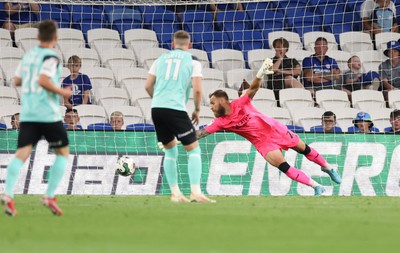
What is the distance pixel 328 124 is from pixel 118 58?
16.1 feet

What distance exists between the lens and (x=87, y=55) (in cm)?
2122

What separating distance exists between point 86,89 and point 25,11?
2281 millimetres

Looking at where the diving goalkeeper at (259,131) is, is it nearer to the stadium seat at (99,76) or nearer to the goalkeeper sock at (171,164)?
the goalkeeper sock at (171,164)

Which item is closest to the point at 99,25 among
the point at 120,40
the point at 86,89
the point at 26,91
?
the point at 120,40

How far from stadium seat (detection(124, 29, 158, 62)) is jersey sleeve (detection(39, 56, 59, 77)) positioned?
11537 mm

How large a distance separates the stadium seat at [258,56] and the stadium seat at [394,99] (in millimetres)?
2621

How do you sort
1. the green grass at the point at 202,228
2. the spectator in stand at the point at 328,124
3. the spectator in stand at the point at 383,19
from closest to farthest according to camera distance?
the green grass at the point at 202,228
the spectator in stand at the point at 328,124
the spectator in stand at the point at 383,19

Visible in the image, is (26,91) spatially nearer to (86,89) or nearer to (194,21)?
(86,89)

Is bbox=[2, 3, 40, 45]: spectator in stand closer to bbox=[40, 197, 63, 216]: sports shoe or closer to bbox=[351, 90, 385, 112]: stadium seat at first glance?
bbox=[351, 90, 385, 112]: stadium seat

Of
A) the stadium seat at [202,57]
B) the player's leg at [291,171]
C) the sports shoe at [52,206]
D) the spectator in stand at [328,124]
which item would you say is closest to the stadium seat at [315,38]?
the stadium seat at [202,57]

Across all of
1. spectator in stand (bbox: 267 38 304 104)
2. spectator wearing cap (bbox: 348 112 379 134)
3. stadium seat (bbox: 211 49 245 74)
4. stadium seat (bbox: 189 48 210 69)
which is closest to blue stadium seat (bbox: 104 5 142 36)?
stadium seat (bbox: 189 48 210 69)

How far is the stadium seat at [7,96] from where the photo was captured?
19.5m

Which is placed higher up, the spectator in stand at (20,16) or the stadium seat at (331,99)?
the spectator in stand at (20,16)

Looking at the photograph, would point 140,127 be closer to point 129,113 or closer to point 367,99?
point 129,113
